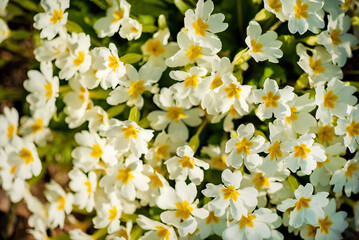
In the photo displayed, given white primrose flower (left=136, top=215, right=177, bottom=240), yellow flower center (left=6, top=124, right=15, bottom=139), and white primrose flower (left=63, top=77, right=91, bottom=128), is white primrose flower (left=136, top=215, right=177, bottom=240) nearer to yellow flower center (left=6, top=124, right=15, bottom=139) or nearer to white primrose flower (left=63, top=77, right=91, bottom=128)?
white primrose flower (left=63, top=77, right=91, bottom=128)

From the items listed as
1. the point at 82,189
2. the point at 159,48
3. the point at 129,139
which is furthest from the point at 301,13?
the point at 82,189

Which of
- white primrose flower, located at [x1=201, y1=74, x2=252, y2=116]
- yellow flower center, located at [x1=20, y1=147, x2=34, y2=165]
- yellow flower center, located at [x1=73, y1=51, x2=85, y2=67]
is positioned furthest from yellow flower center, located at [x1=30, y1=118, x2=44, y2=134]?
white primrose flower, located at [x1=201, y1=74, x2=252, y2=116]

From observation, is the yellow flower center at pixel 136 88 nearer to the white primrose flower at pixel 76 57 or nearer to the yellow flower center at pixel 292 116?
the white primrose flower at pixel 76 57

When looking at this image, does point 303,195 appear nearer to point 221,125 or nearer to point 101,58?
point 221,125

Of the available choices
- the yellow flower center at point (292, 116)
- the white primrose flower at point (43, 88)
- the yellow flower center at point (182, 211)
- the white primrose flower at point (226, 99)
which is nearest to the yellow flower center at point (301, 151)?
the yellow flower center at point (292, 116)

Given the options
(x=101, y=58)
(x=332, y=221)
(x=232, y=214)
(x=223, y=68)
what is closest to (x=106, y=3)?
(x=101, y=58)
